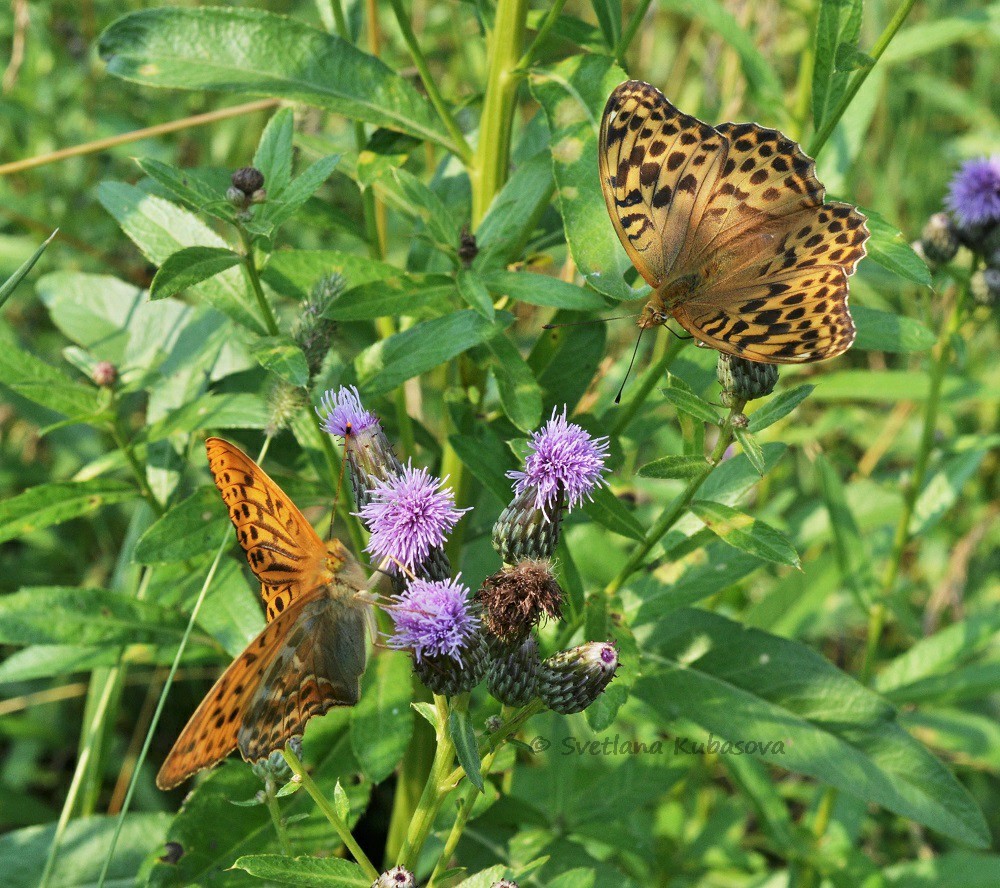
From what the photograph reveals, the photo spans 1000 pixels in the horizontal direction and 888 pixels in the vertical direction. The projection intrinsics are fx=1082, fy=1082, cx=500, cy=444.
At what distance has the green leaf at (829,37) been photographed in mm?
2377

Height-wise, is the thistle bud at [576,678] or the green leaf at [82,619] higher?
Answer: the thistle bud at [576,678]

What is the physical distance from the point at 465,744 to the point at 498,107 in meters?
1.51

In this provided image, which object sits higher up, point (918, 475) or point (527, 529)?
point (527, 529)

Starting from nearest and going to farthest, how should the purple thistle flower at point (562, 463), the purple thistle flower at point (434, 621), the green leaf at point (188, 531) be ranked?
the purple thistle flower at point (434, 621) < the purple thistle flower at point (562, 463) < the green leaf at point (188, 531)

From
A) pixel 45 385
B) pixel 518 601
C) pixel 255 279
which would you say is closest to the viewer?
pixel 518 601

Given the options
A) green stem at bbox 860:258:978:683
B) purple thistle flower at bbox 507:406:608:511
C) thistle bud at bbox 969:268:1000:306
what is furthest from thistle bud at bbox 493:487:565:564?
thistle bud at bbox 969:268:1000:306

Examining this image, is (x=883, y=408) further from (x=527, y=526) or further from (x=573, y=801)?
(x=527, y=526)

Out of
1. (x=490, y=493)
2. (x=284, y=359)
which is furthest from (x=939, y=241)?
(x=284, y=359)

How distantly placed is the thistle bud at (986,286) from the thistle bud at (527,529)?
6.35ft

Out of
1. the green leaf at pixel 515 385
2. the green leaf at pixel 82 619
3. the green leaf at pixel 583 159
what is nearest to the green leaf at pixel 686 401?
the green leaf at pixel 583 159

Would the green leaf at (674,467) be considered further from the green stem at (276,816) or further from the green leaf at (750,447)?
the green stem at (276,816)

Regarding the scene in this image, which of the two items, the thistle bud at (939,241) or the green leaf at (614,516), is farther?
the thistle bud at (939,241)

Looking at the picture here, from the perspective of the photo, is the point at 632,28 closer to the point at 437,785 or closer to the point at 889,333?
the point at 889,333

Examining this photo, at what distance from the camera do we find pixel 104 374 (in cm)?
275
